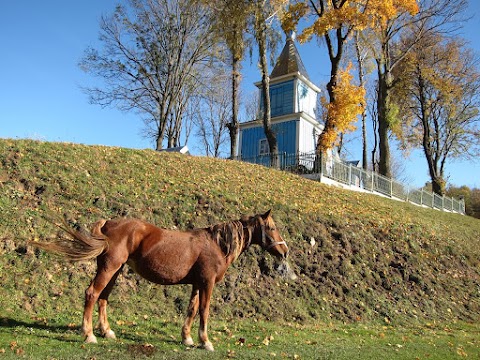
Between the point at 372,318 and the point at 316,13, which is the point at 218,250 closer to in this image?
the point at 372,318

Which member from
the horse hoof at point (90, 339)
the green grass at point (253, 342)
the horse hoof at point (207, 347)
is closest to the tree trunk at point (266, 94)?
the green grass at point (253, 342)

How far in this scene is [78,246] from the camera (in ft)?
19.1

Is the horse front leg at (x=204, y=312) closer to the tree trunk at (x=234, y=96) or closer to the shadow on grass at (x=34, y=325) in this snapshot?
the shadow on grass at (x=34, y=325)

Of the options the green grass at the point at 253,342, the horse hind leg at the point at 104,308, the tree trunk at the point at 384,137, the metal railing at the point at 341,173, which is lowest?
the green grass at the point at 253,342

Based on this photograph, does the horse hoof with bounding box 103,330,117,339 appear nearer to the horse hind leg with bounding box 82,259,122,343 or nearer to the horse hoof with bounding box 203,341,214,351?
the horse hind leg with bounding box 82,259,122,343

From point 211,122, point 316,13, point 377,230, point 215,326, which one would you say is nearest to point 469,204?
point 211,122

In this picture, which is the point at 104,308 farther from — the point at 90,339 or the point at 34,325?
the point at 34,325

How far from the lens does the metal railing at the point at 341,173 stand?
2425 centimetres

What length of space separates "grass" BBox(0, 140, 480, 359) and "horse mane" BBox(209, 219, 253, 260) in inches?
61.0

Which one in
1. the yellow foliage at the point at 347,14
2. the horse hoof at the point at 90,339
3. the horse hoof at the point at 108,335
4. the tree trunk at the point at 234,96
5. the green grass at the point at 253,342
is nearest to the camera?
the green grass at the point at 253,342

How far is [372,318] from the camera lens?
35.2ft

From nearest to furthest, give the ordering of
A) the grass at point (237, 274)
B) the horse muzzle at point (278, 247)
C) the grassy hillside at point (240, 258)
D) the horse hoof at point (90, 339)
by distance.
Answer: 1. the horse hoof at point (90, 339)
2. the horse muzzle at point (278, 247)
3. the grass at point (237, 274)
4. the grassy hillside at point (240, 258)

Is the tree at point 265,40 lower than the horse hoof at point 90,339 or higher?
higher

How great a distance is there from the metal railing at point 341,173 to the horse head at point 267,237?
1686 centimetres
